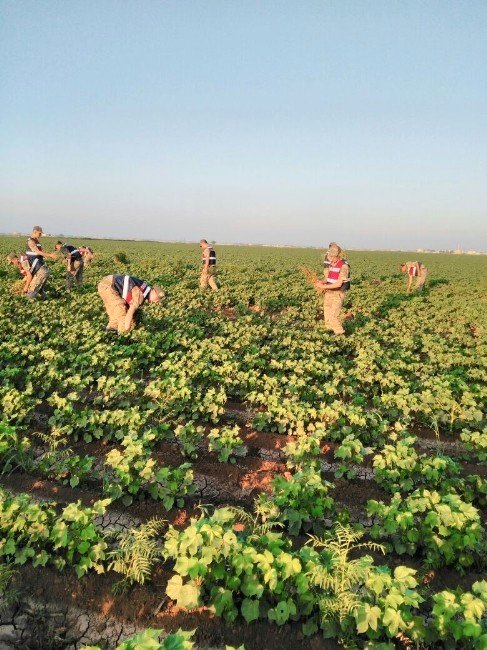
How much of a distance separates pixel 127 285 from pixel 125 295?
22cm

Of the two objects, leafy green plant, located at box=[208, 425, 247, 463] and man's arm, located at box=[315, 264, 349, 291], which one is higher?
man's arm, located at box=[315, 264, 349, 291]

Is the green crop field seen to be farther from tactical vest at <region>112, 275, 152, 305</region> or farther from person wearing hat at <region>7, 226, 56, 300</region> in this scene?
person wearing hat at <region>7, 226, 56, 300</region>

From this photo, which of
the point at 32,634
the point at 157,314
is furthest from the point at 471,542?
the point at 157,314

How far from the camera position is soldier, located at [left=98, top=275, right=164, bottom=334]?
8.05 metres

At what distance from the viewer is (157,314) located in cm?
1086

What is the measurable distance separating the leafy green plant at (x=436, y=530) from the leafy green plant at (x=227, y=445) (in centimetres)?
160

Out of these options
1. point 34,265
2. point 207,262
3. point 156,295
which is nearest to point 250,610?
point 156,295

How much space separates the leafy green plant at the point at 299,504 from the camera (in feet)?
10.7

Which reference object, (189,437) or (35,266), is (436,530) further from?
(35,266)

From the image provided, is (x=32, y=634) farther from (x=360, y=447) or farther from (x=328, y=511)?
(x=360, y=447)

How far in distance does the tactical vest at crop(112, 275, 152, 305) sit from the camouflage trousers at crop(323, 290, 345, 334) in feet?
14.2

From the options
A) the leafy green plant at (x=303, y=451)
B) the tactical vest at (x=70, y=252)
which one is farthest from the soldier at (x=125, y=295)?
the tactical vest at (x=70, y=252)

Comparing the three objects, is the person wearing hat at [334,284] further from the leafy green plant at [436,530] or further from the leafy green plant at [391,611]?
the leafy green plant at [391,611]

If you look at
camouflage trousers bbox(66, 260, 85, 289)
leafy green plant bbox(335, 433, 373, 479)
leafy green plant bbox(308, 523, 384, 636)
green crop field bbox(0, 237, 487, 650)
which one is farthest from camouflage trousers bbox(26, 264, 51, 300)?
leafy green plant bbox(308, 523, 384, 636)
